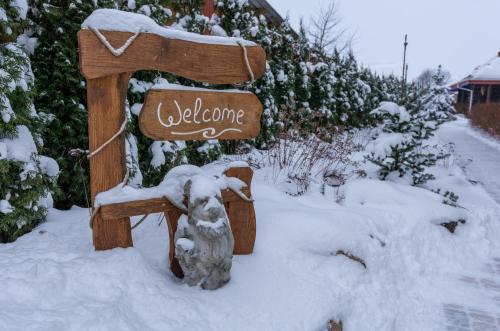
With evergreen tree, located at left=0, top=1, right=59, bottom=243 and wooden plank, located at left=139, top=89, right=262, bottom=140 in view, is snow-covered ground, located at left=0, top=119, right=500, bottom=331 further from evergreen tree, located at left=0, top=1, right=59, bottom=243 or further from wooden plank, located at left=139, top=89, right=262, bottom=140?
wooden plank, located at left=139, top=89, right=262, bottom=140

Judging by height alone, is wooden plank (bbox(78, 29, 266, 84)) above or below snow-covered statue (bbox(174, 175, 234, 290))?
above

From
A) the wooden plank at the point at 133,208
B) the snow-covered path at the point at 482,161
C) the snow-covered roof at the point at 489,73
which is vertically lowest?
the snow-covered path at the point at 482,161

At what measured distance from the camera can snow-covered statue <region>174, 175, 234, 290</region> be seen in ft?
8.21

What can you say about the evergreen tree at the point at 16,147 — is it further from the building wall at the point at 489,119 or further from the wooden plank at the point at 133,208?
the building wall at the point at 489,119

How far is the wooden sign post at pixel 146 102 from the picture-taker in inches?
96.6

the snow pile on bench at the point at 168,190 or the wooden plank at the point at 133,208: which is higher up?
the snow pile on bench at the point at 168,190

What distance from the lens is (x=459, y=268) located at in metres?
4.53

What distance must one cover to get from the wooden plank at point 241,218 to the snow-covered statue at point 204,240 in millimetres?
411

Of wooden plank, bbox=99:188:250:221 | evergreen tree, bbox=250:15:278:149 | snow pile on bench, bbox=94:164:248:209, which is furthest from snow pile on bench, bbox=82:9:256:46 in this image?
evergreen tree, bbox=250:15:278:149

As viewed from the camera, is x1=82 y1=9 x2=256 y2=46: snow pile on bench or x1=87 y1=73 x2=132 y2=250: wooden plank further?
x1=87 y1=73 x2=132 y2=250: wooden plank

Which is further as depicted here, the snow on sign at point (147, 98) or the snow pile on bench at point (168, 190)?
the snow pile on bench at point (168, 190)

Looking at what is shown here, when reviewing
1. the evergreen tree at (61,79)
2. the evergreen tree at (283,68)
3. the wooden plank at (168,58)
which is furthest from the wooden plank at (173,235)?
the evergreen tree at (283,68)

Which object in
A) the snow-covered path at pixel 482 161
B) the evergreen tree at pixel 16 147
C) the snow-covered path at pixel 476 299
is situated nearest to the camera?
the evergreen tree at pixel 16 147

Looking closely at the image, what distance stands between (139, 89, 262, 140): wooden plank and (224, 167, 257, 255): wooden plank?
293 millimetres
